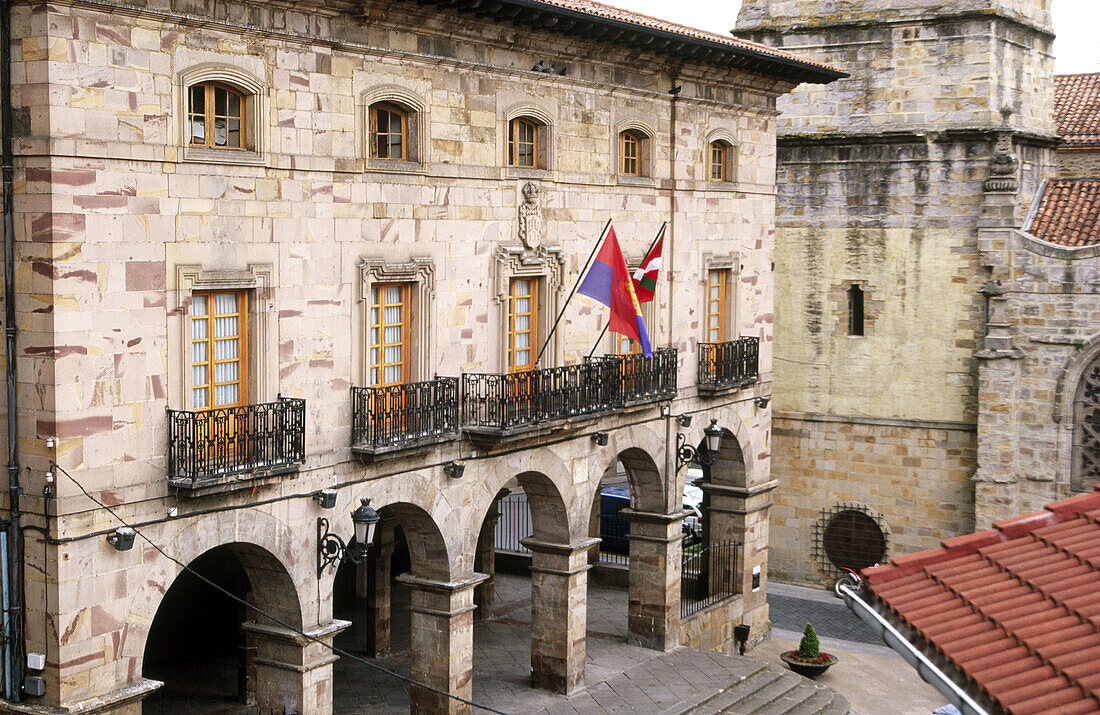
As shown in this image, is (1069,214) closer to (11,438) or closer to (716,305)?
(716,305)

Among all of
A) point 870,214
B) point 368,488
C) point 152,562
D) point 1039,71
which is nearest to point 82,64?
point 152,562

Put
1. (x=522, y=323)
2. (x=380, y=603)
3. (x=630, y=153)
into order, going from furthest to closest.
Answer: (x=630, y=153)
(x=380, y=603)
(x=522, y=323)

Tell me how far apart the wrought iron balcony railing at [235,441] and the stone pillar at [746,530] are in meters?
14.3

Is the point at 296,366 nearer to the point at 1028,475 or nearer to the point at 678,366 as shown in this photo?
the point at 678,366

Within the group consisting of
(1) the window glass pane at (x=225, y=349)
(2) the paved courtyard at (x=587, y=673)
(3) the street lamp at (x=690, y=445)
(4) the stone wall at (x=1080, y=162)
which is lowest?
(2) the paved courtyard at (x=587, y=673)

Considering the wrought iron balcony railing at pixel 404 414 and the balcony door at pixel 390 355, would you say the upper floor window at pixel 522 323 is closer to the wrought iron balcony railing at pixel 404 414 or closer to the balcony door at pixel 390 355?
the wrought iron balcony railing at pixel 404 414

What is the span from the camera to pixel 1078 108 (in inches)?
1583

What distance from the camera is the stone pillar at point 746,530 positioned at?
104 ft

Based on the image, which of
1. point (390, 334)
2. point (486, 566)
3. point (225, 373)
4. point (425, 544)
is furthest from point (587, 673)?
point (225, 373)

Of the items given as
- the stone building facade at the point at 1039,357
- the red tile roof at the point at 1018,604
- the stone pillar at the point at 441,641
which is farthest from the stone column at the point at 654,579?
the red tile roof at the point at 1018,604

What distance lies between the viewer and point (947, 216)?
117ft

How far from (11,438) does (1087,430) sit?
85.3ft

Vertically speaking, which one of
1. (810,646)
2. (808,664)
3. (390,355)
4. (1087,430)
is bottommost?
(808,664)

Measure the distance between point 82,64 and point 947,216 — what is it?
24560 mm
